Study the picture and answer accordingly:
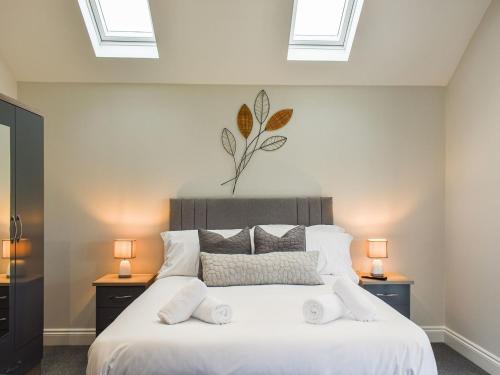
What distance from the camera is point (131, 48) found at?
4129mm

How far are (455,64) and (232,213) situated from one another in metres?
2.36

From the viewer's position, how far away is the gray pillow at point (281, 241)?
361 centimetres

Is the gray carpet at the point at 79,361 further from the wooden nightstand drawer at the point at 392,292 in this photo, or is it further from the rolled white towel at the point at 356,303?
the rolled white towel at the point at 356,303

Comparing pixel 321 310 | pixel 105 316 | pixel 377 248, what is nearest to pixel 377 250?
pixel 377 248

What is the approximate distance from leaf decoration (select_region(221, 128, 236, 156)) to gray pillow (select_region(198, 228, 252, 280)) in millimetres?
939

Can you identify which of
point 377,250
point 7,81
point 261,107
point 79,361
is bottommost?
point 79,361

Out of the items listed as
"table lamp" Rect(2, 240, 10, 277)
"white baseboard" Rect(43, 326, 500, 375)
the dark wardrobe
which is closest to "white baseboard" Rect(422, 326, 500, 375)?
"white baseboard" Rect(43, 326, 500, 375)

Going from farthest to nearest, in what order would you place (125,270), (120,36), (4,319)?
(120,36), (125,270), (4,319)

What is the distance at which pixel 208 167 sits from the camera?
4.32 metres

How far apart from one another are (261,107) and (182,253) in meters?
1.52

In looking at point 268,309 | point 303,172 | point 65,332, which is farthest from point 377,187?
point 65,332

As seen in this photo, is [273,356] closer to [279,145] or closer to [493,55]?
[279,145]

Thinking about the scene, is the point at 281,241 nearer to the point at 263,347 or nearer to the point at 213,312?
the point at 213,312

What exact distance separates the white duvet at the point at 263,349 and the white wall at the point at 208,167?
2012 mm
